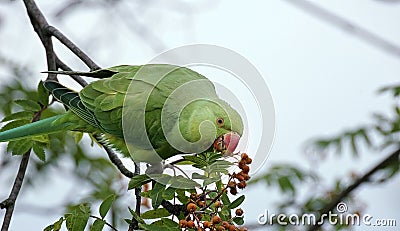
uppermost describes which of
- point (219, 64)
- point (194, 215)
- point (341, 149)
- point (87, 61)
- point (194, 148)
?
point (341, 149)

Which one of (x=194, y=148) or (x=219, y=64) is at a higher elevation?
(x=219, y=64)

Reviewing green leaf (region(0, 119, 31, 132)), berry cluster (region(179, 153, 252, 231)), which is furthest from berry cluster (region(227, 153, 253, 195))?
green leaf (region(0, 119, 31, 132))

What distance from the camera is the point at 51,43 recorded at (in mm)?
2012

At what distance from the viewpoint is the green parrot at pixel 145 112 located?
1609mm

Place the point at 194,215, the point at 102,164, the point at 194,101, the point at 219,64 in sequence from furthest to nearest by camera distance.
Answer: the point at 102,164 < the point at 194,101 < the point at 219,64 < the point at 194,215

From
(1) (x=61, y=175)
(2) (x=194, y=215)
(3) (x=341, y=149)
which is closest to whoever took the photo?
(2) (x=194, y=215)

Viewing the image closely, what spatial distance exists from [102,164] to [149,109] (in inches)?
64.0

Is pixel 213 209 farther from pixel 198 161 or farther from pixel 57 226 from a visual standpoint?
pixel 57 226

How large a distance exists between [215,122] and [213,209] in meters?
0.23

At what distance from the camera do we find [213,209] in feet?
4.74

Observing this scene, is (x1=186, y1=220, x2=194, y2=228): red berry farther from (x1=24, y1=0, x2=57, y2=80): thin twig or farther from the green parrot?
(x1=24, y1=0, x2=57, y2=80): thin twig

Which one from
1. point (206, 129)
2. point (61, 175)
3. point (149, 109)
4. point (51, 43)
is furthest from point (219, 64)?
point (61, 175)

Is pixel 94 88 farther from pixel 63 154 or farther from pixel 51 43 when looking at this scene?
pixel 63 154

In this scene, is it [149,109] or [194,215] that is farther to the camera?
[149,109]
